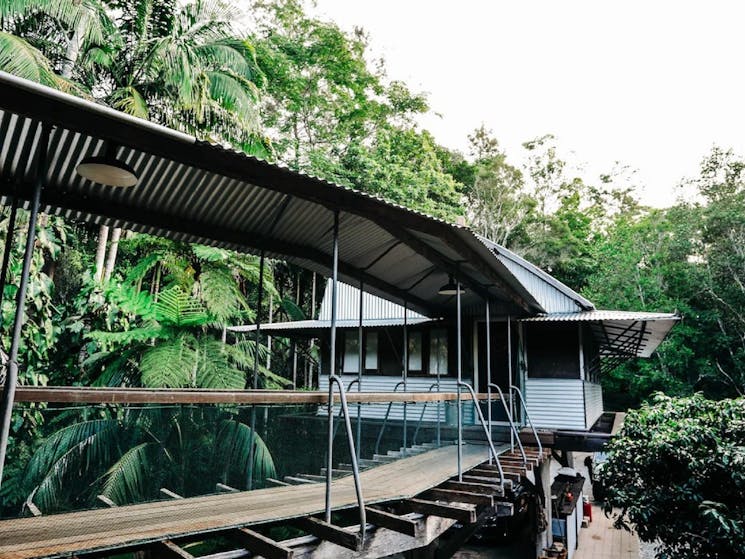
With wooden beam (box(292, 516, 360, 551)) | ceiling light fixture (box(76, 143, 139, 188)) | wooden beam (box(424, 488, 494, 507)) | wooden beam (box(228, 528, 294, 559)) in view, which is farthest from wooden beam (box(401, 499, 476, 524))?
ceiling light fixture (box(76, 143, 139, 188))

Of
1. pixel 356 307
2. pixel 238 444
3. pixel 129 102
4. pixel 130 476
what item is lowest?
pixel 130 476

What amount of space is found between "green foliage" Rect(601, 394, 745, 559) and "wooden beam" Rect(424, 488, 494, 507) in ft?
11.6

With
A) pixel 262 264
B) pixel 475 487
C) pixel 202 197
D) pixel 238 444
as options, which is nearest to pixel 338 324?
pixel 475 487

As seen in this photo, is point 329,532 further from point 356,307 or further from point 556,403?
point 356,307

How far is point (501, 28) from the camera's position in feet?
72.2

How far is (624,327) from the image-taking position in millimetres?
12523

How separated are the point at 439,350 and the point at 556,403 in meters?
2.86

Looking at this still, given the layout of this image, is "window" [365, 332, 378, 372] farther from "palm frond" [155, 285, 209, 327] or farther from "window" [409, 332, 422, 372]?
"palm frond" [155, 285, 209, 327]

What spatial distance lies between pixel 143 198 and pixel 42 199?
2.05 feet

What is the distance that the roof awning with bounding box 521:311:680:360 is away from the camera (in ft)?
34.4

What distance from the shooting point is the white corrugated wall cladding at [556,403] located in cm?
1088

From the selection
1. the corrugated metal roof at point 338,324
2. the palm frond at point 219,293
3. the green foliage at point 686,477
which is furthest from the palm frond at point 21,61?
the green foliage at point 686,477

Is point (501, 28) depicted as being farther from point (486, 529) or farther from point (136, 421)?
point (136, 421)

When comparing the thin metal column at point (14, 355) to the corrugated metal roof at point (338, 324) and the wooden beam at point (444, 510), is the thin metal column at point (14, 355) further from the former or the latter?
the corrugated metal roof at point (338, 324)
